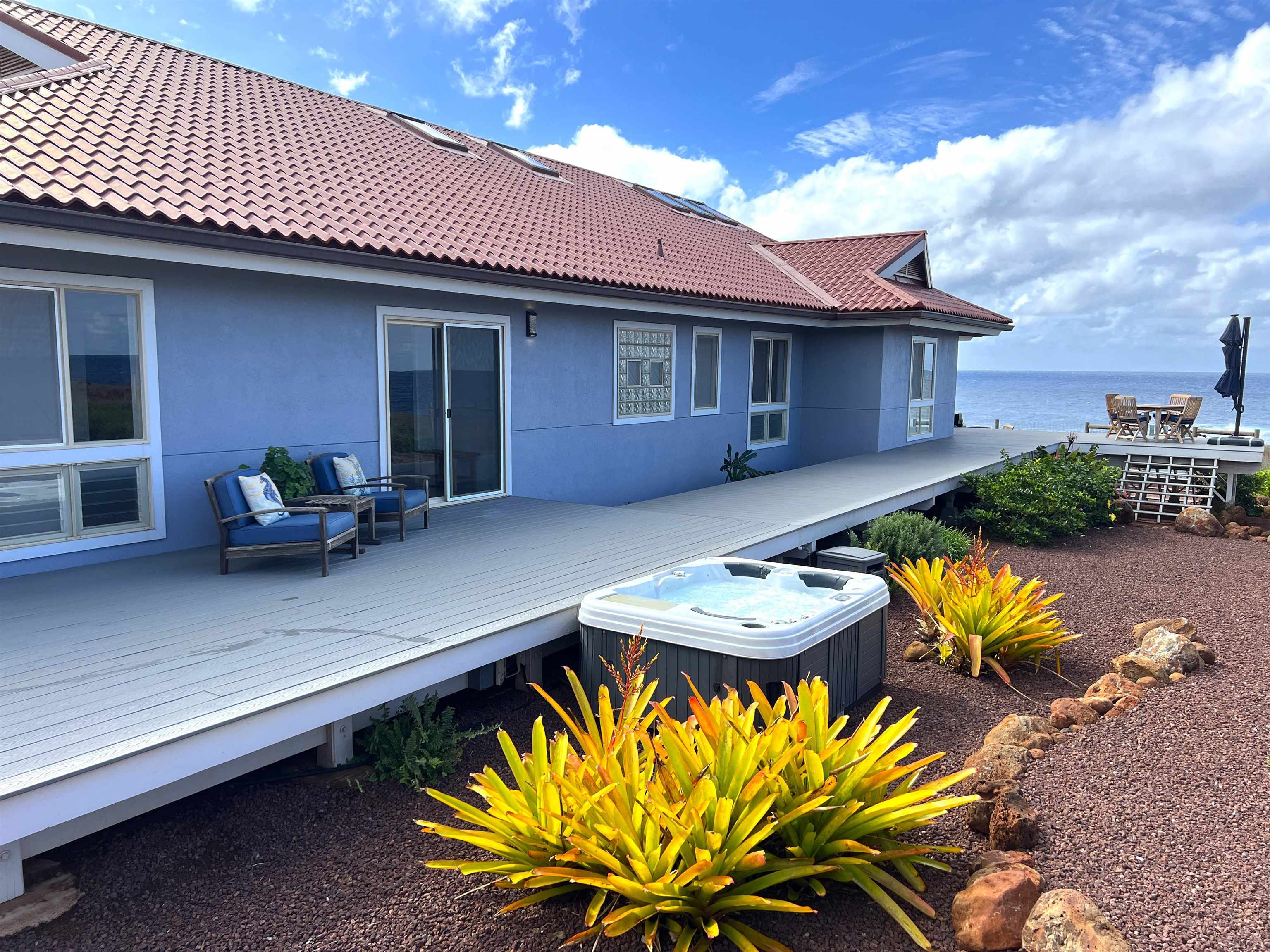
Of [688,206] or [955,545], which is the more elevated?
[688,206]

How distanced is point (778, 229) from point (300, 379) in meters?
14.9

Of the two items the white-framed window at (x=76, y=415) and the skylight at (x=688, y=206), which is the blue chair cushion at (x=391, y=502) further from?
the skylight at (x=688, y=206)

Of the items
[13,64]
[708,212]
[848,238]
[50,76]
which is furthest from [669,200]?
[13,64]

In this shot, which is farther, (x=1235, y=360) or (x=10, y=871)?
(x=1235, y=360)

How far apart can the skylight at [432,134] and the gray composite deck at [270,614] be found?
648cm

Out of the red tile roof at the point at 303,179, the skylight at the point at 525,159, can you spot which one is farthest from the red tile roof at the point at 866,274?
the skylight at the point at 525,159

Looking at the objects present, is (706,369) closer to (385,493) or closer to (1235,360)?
(385,493)

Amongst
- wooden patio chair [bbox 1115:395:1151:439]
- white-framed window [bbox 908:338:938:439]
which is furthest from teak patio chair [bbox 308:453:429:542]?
wooden patio chair [bbox 1115:395:1151:439]

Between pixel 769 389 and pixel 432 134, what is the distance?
6.59m

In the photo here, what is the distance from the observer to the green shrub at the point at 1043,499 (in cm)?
1104

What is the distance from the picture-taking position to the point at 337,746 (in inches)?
171

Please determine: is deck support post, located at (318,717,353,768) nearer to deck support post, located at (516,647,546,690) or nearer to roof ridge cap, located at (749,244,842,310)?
deck support post, located at (516,647,546,690)

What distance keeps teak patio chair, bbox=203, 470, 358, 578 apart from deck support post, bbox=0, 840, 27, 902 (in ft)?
9.36

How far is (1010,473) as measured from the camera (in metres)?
11.7
